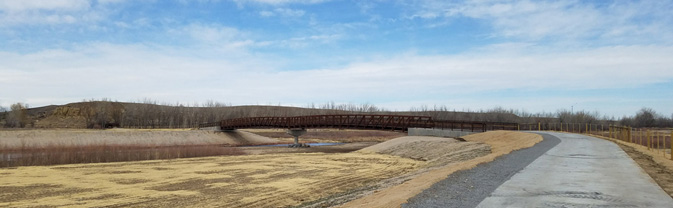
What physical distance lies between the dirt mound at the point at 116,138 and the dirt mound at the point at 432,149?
113ft

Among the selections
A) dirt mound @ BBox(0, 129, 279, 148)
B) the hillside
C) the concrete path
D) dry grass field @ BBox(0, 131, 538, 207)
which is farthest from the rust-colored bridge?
the hillside

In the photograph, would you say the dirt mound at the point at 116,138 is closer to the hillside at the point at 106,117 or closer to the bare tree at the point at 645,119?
the hillside at the point at 106,117

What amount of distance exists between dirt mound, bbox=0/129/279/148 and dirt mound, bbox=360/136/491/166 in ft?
113

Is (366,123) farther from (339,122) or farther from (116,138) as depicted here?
(116,138)

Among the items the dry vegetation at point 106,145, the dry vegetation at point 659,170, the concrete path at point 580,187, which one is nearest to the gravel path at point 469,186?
the concrete path at point 580,187

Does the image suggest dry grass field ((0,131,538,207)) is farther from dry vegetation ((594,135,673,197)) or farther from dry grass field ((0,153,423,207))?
dry vegetation ((594,135,673,197))

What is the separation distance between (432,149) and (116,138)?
44.7 metres

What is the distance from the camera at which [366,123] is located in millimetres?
56875

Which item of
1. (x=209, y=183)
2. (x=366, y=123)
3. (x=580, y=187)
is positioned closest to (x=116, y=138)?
(x=366, y=123)

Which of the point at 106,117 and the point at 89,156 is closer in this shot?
the point at 89,156

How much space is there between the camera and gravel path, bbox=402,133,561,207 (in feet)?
40.9

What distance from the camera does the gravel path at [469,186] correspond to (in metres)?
12.5

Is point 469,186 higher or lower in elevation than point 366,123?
lower

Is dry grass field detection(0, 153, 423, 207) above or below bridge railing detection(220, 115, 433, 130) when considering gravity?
below
